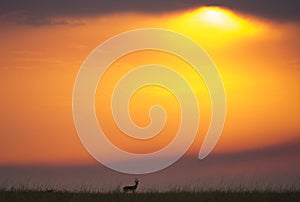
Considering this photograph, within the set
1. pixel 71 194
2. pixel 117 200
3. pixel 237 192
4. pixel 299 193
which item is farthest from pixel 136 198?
pixel 299 193

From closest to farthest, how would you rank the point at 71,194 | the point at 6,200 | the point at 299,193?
1. the point at 6,200
2. the point at 71,194
3. the point at 299,193

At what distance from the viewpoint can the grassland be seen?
30.8 meters

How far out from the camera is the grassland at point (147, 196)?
3081 cm

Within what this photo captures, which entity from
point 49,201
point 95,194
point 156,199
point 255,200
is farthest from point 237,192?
point 49,201

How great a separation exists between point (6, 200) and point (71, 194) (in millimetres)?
3099

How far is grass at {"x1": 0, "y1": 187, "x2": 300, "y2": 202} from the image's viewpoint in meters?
30.8

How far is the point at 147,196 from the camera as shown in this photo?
32.3 meters

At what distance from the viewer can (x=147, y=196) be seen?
32281 millimetres

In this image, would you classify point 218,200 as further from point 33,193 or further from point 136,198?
point 33,193

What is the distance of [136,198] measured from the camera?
3108 centimetres

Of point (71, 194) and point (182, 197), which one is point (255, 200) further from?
point (71, 194)

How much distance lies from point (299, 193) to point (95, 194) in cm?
934

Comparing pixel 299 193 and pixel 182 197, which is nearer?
pixel 182 197

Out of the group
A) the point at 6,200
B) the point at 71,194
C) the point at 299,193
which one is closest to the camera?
the point at 6,200
